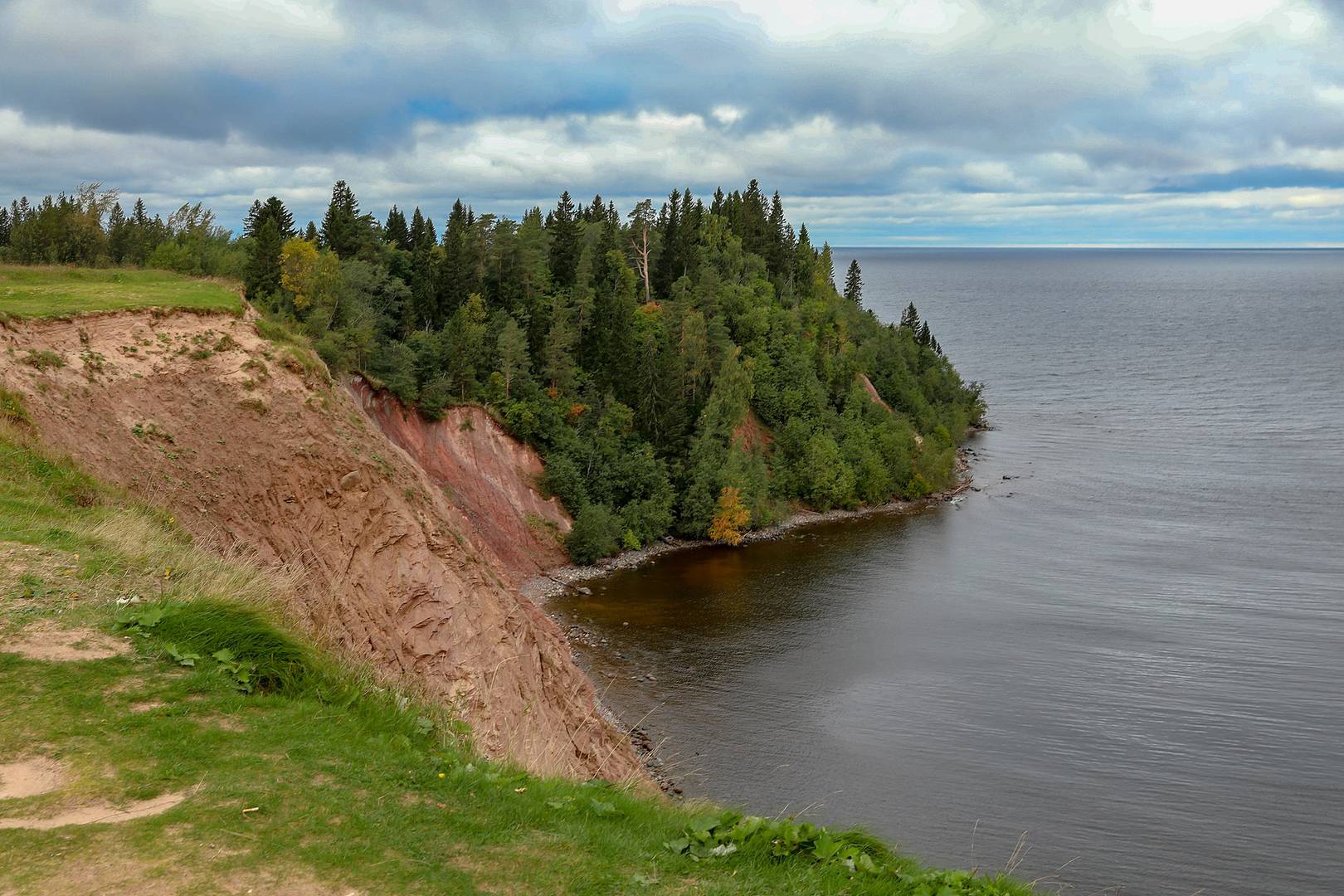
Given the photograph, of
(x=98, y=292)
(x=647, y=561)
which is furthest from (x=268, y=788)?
(x=647, y=561)

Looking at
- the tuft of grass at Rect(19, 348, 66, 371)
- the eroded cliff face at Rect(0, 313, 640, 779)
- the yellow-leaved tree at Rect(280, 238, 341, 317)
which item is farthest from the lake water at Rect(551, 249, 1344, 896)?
the yellow-leaved tree at Rect(280, 238, 341, 317)

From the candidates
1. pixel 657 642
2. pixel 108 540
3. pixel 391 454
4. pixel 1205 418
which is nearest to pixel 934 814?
pixel 657 642

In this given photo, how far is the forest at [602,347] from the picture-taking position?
50.5m

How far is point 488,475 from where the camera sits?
52094mm

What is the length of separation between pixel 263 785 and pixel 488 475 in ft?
148

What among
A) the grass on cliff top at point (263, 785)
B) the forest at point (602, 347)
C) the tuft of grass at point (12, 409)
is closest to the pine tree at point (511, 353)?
the forest at point (602, 347)

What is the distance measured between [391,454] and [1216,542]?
4921 cm

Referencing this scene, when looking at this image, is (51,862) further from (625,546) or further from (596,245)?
(596,245)

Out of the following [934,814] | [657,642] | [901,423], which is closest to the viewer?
[934,814]

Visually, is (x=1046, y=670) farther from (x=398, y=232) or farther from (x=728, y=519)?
(x=398, y=232)

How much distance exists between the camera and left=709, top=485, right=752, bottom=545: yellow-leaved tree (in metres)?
56.5

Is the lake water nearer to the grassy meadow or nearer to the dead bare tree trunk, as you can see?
the grassy meadow

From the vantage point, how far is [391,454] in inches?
1014

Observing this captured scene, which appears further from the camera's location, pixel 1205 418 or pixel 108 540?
pixel 1205 418
